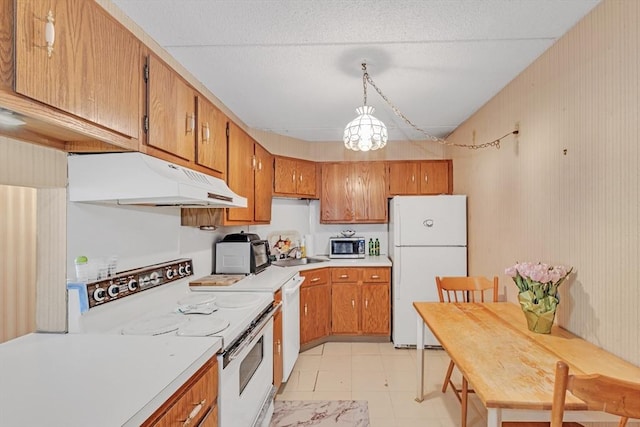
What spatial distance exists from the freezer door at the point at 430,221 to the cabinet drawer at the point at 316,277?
0.83 m

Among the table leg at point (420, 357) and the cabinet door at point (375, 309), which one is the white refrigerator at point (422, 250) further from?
the table leg at point (420, 357)

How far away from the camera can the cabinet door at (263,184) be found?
3107 mm

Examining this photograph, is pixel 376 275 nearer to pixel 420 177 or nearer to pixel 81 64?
pixel 420 177

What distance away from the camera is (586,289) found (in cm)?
165

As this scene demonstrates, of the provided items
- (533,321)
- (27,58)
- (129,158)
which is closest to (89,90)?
(27,58)

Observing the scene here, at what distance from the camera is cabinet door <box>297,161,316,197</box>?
3844 mm

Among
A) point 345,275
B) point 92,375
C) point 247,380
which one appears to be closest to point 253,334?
point 247,380

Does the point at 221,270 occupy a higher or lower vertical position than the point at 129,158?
lower

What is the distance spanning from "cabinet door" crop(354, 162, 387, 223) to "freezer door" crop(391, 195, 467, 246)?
0.46m

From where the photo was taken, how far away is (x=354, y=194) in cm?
393

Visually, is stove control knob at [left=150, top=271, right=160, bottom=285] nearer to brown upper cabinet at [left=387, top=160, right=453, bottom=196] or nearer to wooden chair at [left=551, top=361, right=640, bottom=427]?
wooden chair at [left=551, top=361, right=640, bottom=427]

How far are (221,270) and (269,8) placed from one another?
2.06 metres

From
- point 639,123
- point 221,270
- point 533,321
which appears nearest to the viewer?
point 639,123

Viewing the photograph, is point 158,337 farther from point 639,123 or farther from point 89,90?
point 639,123
